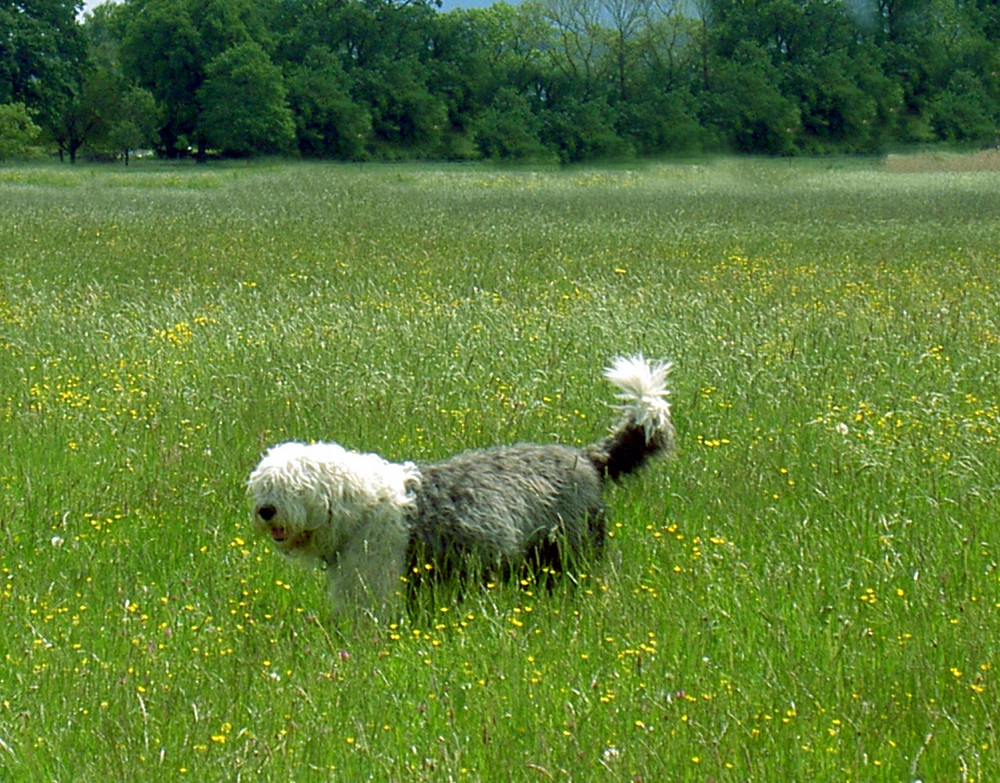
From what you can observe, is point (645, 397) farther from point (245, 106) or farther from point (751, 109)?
point (245, 106)

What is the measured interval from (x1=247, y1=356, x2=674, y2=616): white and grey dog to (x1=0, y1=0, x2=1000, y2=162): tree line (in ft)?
96.1

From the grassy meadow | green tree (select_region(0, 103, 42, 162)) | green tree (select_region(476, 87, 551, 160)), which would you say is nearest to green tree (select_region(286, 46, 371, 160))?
green tree (select_region(0, 103, 42, 162))

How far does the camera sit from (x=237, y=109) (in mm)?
61875

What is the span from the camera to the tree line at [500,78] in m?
37.7

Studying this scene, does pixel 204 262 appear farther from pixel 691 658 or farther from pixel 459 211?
pixel 691 658

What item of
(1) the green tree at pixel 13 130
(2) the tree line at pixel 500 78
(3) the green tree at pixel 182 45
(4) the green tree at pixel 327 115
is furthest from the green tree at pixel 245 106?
(1) the green tree at pixel 13 130

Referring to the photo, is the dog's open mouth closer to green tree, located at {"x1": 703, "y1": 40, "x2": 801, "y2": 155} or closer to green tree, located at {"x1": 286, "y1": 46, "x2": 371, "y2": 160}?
green tree, located at {"x1": 703, "y1": 40, "x2": 801, "y2": 155}

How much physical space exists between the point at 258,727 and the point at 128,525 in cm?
240

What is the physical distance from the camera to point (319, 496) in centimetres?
473

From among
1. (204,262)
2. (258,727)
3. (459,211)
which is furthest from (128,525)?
(459,211)

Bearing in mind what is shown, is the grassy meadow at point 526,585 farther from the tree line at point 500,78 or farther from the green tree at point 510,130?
the green tree at point 510,130

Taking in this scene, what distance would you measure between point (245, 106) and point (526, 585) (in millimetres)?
59762

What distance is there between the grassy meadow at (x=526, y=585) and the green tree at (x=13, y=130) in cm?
4758

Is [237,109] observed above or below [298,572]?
above
